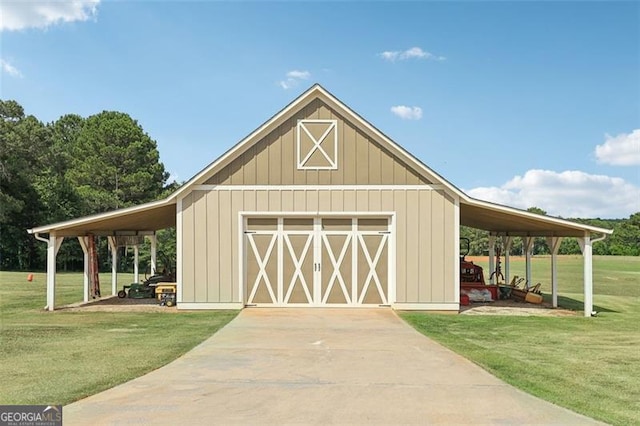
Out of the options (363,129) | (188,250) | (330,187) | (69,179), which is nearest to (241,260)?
(188,250)

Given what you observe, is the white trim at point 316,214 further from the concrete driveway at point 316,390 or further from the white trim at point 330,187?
the concrete driveway at point 316,390

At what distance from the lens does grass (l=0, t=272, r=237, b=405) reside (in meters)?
6.69

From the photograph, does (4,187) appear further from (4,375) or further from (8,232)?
(4,375)

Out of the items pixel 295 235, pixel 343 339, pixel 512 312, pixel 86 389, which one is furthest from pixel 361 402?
pixel 512 312

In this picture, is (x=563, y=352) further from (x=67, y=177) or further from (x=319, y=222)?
(x=67, y=177)

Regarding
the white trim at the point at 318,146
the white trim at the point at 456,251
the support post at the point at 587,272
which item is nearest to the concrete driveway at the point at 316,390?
the white trim at the point at 456,251

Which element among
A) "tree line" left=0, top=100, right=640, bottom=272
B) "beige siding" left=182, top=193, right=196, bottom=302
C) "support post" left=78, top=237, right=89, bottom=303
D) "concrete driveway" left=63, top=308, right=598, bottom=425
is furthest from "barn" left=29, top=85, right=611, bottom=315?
"tree line" left=0, top=100, right=640, bottom=272

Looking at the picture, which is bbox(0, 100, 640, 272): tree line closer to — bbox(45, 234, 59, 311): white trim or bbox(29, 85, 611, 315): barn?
bbox(45, 234, 59, 311): white trim

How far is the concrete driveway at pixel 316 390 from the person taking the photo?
5.55 meters

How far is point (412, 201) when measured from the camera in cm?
1534

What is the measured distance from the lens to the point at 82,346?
9664 mm

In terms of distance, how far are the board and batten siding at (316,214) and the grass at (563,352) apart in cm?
114

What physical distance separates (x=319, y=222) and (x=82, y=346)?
289 inches

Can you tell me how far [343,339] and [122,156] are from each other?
42.8 meters
